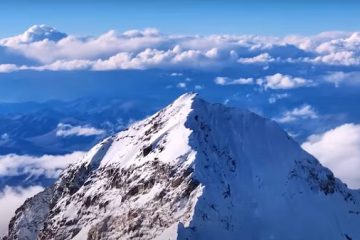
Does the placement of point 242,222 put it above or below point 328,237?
above

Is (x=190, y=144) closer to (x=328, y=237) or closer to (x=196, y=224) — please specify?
(x=196, y=224)

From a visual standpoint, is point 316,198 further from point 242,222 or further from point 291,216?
point 242,222

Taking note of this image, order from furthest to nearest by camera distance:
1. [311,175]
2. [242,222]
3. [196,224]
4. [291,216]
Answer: [311,175], [291,216], [242,222], [196,224]

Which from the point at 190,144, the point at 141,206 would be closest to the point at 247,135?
the point at 190,144

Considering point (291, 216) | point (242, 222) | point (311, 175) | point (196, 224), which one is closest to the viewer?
point (196, 224)

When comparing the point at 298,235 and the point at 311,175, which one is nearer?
the point at 298,235

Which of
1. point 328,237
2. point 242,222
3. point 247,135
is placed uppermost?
point 247,135
